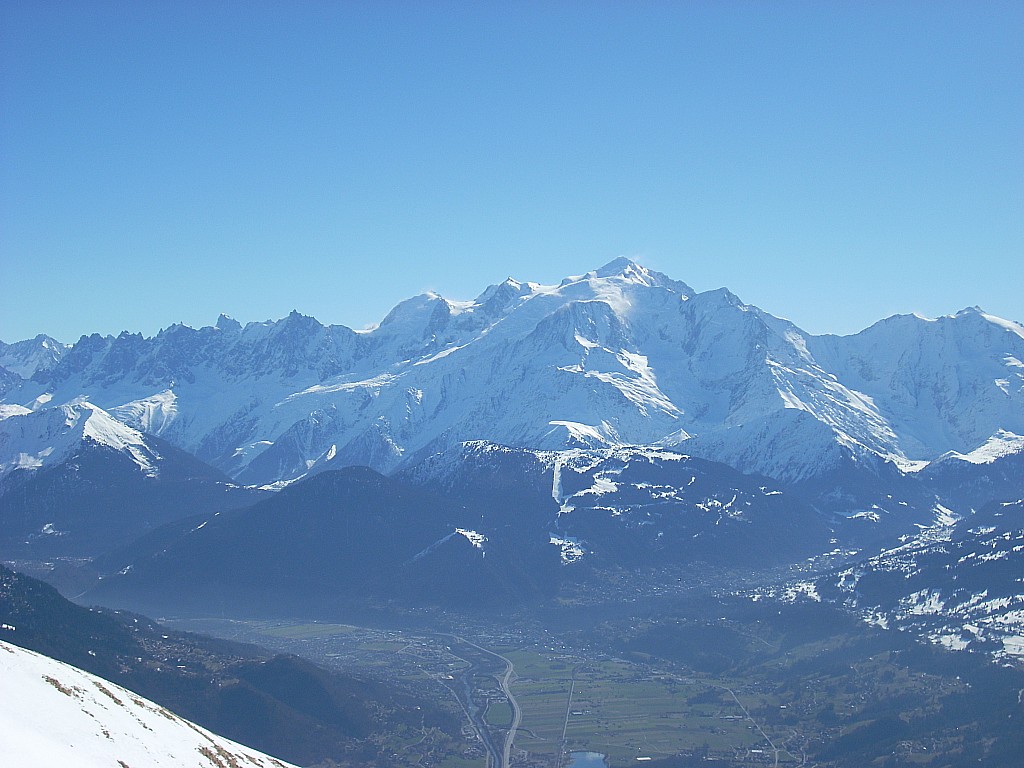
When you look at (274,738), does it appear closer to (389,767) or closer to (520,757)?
(389,767)

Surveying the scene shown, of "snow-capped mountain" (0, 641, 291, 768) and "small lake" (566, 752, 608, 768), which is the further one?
"small lake" (566, 752, 608, 768)

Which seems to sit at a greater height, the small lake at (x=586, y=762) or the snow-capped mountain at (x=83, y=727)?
the snow-capped mountain at (x=83, y=727)

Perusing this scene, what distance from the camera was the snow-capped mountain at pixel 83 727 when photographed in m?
81.6

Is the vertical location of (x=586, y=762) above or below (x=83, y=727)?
below

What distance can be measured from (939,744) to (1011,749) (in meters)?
12.4

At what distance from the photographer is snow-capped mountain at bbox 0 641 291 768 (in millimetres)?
81625

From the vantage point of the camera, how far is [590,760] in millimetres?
198750

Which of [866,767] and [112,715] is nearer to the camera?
[112,715]

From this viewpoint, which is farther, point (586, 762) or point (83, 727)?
point (586, 762)

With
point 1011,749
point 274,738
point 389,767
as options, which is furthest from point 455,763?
point 1011,749

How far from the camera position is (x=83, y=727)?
90.6 metres

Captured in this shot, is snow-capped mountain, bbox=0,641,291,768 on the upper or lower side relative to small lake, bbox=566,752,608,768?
upper

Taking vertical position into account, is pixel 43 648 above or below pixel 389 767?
above

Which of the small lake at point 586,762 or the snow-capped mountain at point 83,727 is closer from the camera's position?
the snow-capped mountain at point 83,727
